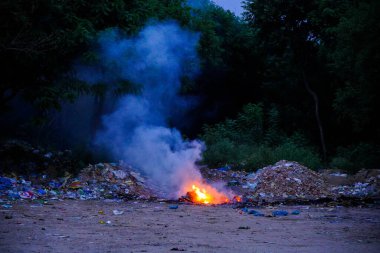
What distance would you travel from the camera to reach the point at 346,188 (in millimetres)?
11336

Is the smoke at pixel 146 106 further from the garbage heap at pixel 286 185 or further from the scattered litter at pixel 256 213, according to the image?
the scattered litter at pixel 256 213

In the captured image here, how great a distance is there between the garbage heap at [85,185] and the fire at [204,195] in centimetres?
94

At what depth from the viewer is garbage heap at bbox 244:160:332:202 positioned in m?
10.2

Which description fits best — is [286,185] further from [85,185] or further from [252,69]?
[252,69]

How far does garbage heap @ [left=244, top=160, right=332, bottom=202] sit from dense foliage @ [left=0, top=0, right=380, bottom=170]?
2.65m

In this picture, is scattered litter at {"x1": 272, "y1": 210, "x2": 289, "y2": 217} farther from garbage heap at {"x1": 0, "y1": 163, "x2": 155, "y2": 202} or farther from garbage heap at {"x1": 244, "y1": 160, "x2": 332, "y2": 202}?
garbage heap at {"x1": 0, "y1": 163, "x2": 155, "y2": 202}

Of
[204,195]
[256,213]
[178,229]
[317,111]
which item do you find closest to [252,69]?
[317,111]

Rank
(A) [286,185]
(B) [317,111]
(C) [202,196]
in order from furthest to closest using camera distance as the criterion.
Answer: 1. (B) [317,111]
2. (A) [286,185]
3. (C) [202,196]

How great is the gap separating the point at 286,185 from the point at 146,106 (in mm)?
4700

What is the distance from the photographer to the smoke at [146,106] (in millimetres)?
11242

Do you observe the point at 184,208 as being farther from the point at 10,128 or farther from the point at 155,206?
the point at 10,128

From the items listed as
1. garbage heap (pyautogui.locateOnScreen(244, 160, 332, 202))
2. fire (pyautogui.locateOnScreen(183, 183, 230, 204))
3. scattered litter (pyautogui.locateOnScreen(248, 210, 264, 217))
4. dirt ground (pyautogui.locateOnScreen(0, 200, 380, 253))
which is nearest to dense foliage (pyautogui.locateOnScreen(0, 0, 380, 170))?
garbage heap (pyautogui.locateOnScreen(244, 160, 332, 202))

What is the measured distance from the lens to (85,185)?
34.6 feet

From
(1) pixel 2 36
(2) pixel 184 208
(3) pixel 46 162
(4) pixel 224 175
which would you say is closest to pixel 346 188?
(4) pixel 224 175
